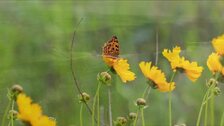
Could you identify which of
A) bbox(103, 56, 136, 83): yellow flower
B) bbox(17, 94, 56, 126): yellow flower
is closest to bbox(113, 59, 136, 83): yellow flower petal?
bbox(103, 56, 136, 83): yellow flower

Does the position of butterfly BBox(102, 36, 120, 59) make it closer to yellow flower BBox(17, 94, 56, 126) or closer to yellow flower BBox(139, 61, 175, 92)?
yellow flower BBox(139, 61, 175, 92)

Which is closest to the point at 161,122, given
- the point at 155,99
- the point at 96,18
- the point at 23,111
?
the point at 155,99

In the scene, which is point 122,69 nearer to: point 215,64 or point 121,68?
point 121,68

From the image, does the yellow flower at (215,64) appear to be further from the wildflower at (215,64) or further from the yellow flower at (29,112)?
the yellow flower at (29,112)

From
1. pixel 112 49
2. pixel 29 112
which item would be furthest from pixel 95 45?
pixel 29 112

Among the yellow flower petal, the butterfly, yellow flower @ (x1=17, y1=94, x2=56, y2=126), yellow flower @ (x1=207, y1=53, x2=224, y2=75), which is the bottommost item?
yellow flower @ (x1=17, y1=94, x2=56, y2=126)

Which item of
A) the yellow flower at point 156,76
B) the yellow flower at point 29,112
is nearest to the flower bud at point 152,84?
the yellow flower at point 156,76
